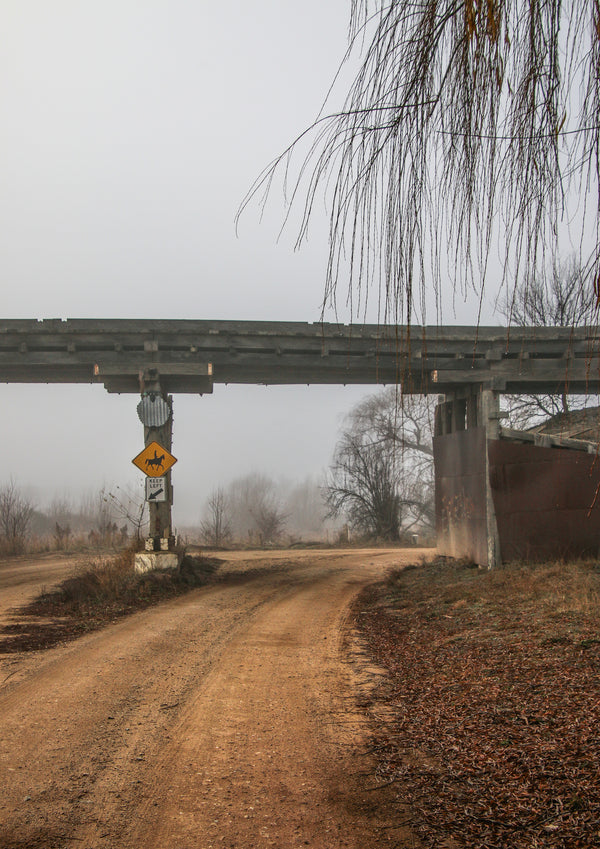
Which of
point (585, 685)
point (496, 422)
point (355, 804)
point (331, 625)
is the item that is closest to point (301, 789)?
point (355, 804)

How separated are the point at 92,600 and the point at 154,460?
341 cm

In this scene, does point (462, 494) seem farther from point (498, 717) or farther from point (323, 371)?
point (498, 717)

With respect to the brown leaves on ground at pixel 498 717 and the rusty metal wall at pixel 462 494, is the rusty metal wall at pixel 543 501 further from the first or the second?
the brown leaves on ground at pixel 498 717

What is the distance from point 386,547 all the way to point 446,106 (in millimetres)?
27661

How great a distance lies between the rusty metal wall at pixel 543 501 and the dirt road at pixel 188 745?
5711 mm

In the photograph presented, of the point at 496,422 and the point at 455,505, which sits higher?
the point at 496,422

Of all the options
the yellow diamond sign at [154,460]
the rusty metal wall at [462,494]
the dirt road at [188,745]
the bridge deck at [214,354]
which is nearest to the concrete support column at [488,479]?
the rusty metal wall at [462,494]

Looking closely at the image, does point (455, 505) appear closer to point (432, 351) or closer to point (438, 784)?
point (432, 351)

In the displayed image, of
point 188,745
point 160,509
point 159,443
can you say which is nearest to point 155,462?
point 159,443

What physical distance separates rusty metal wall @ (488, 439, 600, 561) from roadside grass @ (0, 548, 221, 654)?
21.9 ft

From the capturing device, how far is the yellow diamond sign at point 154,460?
14.8 metres

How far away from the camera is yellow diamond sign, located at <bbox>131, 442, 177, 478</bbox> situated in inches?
582

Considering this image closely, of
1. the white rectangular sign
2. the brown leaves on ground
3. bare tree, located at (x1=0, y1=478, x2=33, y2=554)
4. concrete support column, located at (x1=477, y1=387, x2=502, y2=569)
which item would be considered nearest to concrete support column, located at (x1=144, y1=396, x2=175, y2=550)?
the white rectangular sign

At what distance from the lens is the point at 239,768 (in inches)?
165
